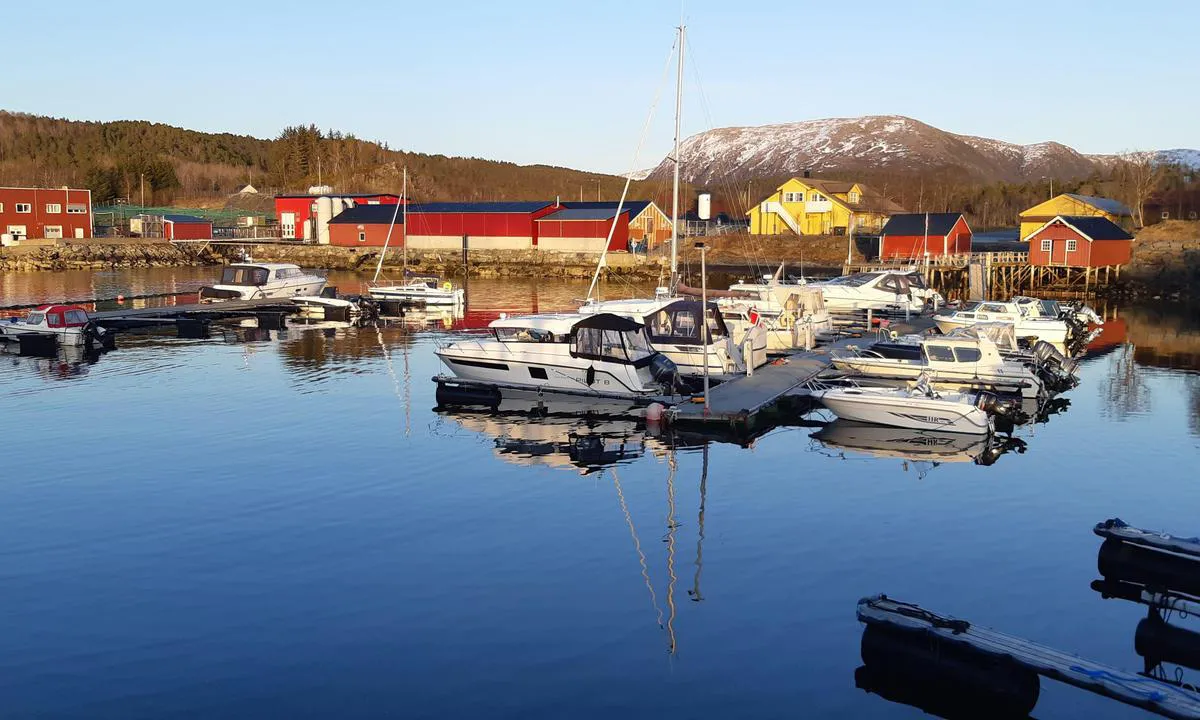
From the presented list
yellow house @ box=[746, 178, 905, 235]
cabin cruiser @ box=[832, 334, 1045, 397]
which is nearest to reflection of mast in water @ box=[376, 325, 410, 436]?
cabin cruiser @ box=[832, 334, 1045, 397]

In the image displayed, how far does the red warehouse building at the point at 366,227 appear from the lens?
10012cm

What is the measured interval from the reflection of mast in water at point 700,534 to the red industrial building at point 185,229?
9361 cm

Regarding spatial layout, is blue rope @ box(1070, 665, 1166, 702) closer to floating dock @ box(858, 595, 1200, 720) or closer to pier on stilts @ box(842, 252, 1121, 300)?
floating dock @ box(858, 595, 1200, 720)

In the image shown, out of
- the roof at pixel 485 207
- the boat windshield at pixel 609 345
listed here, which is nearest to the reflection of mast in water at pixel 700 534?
the boat windshield at pixel 609 345

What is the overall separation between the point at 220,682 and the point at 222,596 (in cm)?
322

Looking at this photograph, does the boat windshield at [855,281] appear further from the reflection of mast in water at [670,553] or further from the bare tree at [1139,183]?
the bare tree at [1139,183]

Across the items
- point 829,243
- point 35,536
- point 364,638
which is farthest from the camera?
point 829,243

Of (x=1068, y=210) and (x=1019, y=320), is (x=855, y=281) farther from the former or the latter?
(x=1068, y=210)

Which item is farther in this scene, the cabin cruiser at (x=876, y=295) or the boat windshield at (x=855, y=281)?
the boat windshield at (x=855, y=281)

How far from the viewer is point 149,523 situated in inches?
833

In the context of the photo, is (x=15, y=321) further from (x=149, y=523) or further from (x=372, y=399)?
(x=149, y=523)

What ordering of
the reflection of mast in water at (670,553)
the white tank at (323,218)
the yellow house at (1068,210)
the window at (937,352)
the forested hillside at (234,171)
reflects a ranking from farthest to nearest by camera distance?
the forested hillside at (234,171) → the white tank at (323,218) → the yellow house at (1068,210) → the window at (937,352) → the reflection of mast in water at (670,553)

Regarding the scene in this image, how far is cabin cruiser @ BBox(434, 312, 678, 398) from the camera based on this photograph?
31812 millimetres

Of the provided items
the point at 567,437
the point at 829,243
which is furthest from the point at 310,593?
the point at 829,243
